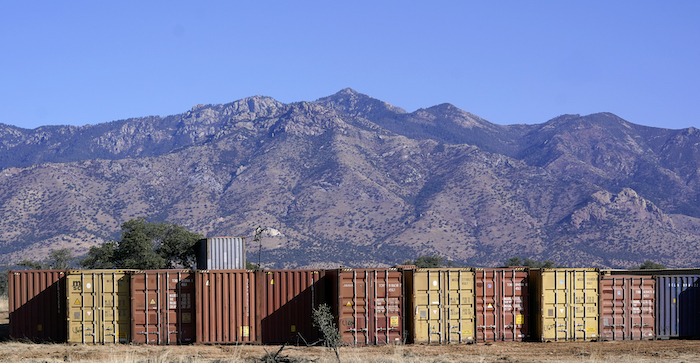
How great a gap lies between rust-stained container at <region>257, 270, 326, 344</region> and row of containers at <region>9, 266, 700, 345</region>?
39 mm

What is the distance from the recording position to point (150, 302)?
1130 inches

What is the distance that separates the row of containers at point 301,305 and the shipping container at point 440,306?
0.13 ft

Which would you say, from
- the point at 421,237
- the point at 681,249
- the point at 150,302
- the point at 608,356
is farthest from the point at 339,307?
the point at 681,249

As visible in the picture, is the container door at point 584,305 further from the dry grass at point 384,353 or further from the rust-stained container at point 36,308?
the rust-stained container at point 36,308

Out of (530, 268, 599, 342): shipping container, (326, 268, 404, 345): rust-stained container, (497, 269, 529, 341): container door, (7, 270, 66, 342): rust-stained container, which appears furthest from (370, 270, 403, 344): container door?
(7, 270, 66, 342): rust-stained container

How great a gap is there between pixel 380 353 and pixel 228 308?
648cm

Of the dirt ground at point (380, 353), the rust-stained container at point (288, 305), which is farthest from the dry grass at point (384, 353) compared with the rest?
the rust-stained container at point (288, 305)

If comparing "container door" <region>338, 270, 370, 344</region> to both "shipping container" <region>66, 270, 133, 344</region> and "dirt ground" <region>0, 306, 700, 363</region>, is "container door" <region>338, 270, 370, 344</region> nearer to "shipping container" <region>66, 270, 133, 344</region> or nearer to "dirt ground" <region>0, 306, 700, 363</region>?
"dirt ground" <region>0, 306, 700, 363</region>

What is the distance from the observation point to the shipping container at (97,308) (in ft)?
94.4

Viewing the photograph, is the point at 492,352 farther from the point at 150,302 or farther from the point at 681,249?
the point at 681,249

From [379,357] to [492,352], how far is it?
5.30 meters

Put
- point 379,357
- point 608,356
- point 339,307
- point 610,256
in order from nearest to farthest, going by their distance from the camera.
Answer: point 379,357 → point 608,356 → point 339,307 → point 610,256

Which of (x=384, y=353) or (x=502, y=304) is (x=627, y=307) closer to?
(x=502, y=304)

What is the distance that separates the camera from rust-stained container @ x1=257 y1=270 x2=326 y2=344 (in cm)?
2911
